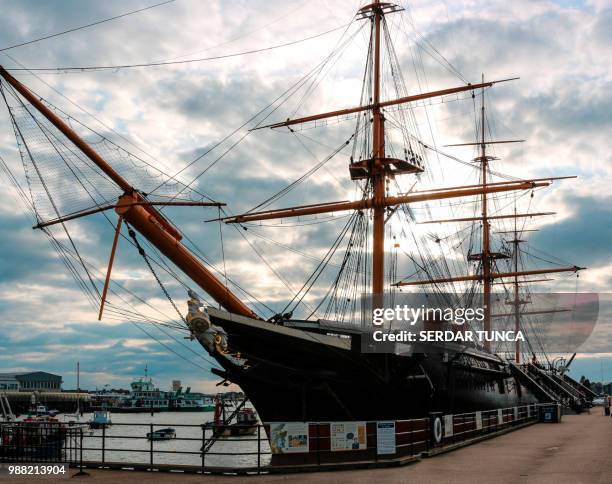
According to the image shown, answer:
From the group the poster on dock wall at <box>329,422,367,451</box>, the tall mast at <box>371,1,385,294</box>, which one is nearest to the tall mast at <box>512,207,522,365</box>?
the tall mast at <box>371,1,385,294</box>

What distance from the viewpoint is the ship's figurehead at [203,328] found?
65.9ft

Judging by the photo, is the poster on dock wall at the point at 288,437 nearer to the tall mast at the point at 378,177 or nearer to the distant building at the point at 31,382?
the tall mast at the point at 378,177

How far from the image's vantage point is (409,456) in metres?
17.0

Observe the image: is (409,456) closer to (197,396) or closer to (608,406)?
(608,406)

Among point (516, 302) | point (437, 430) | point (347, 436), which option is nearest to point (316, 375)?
point (437, 430)

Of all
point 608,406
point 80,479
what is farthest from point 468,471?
point 608,406

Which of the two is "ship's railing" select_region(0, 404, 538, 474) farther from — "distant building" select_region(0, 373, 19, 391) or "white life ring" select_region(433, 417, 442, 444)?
"distant building" select_region(0, 373, 19, 391)

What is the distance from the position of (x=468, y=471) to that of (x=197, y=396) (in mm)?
166173

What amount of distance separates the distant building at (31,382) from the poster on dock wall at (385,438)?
15239 cm

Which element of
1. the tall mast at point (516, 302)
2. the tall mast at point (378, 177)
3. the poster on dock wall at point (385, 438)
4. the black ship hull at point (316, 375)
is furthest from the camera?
the tall mast at point (516, 302)

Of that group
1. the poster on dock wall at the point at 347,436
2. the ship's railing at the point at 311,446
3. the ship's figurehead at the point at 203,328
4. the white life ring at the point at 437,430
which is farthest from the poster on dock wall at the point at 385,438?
the ship's figurehead at the point at 203,328

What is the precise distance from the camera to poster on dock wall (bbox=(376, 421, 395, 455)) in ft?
53.3

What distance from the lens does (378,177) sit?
33938 mm

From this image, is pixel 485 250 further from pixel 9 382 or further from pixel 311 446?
pixel 9 382
